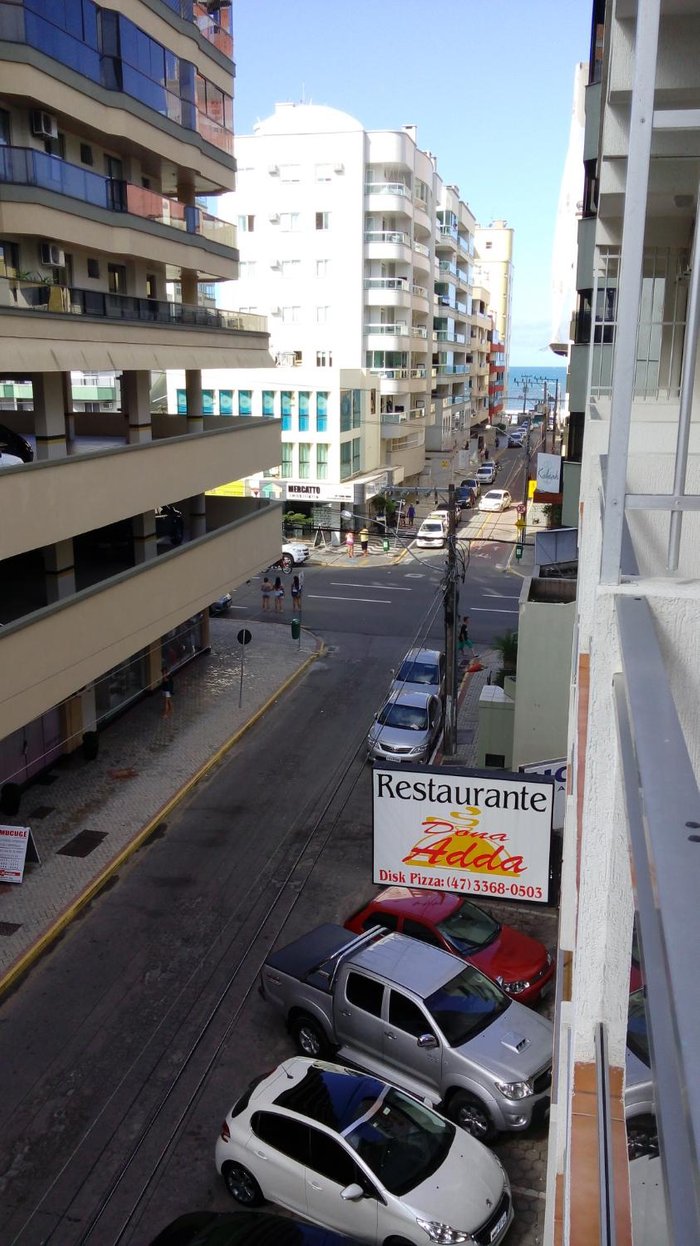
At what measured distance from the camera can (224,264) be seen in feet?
78.1

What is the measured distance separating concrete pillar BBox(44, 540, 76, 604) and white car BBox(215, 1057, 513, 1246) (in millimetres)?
9801

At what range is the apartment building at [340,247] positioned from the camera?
51469 millimetres

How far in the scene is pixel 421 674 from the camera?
83.3 feet

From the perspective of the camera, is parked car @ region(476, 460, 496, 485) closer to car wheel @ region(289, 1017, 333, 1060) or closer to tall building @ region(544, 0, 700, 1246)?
car wheel @ region(289, 1017, 333, 1060)

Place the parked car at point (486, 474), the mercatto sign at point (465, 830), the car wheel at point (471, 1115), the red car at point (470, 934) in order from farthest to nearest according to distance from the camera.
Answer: the parked car at point (486, 474), the red car at point (470, 934), the mercatto sign at point (465, 830), the car wheel at point (471, 1115)

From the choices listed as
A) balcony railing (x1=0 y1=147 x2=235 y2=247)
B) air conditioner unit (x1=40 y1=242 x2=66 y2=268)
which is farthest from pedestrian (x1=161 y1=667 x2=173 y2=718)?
balcony railing (x1=0 y1=147 x2=235 y2=247)

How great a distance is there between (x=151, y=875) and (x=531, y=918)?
6.23m

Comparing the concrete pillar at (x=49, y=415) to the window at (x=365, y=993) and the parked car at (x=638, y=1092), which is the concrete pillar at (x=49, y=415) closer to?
the window at (x=365, y=993)

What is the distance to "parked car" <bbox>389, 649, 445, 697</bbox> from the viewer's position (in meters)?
24.5

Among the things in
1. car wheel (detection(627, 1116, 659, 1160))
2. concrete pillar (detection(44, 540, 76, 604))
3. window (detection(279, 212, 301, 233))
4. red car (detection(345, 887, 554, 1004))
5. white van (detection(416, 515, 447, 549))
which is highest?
window (detection(279, 212, 301, 233))

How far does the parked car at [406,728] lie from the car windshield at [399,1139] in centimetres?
1128

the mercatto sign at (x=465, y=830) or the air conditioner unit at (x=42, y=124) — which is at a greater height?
the air conditioner unit at (x=42, y=124)

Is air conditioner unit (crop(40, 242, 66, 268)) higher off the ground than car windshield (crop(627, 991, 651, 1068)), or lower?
higher

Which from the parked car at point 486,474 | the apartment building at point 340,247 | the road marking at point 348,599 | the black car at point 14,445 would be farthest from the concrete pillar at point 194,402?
the parked car at point 486,474
